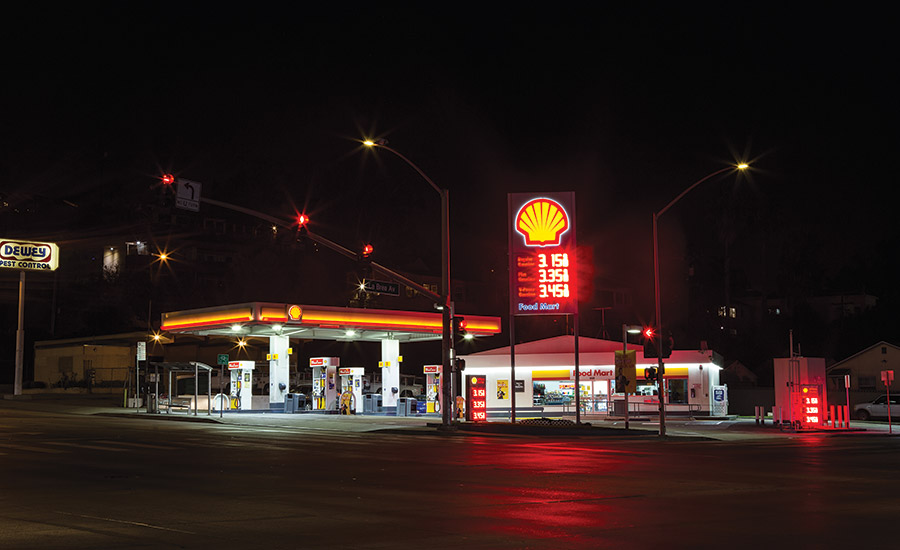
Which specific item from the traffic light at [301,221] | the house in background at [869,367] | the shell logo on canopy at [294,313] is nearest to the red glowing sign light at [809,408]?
the traffic light at [301,221]

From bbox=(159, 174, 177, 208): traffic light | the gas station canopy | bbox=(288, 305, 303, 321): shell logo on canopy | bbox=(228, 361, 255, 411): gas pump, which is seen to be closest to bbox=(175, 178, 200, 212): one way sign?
bbox=(159, 174, 177, 208): traffic light

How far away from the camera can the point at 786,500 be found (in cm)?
1273

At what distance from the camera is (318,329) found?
5281 cm

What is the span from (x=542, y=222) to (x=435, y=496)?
26607 millimetres

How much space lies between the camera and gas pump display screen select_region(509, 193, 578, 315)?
3862cm

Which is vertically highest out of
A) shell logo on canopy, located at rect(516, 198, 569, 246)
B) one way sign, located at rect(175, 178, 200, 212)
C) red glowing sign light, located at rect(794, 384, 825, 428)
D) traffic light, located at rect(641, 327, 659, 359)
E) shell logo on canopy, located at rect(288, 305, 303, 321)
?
shell logo on canopy, located at rect(516, 198, 569, 246)

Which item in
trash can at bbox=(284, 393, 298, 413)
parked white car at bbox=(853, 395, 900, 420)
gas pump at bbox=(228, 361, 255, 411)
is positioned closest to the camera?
trash can at bbox=(284, 393, 298, 413)

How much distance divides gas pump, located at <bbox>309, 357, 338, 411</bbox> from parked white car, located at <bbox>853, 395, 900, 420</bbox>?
95.0ft

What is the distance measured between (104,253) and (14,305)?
9325 mm

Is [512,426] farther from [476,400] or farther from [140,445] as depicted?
[140,445]

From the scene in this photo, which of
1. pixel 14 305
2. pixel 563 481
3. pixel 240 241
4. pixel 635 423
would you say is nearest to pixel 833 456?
pixel 563 481

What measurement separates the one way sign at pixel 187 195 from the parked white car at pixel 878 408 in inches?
1616

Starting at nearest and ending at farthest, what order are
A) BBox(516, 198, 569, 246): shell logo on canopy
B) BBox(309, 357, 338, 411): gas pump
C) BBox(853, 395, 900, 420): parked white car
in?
BBox(516, 198, 569, 246): shell logo on canopy
BBox(309, 357, 338, 411): gas pump
BBox(853, 395, 900, 420): parked white car

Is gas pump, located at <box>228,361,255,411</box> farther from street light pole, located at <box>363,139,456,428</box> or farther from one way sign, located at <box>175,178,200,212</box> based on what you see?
one way sign, located at <box>175,178,200,212</box>
